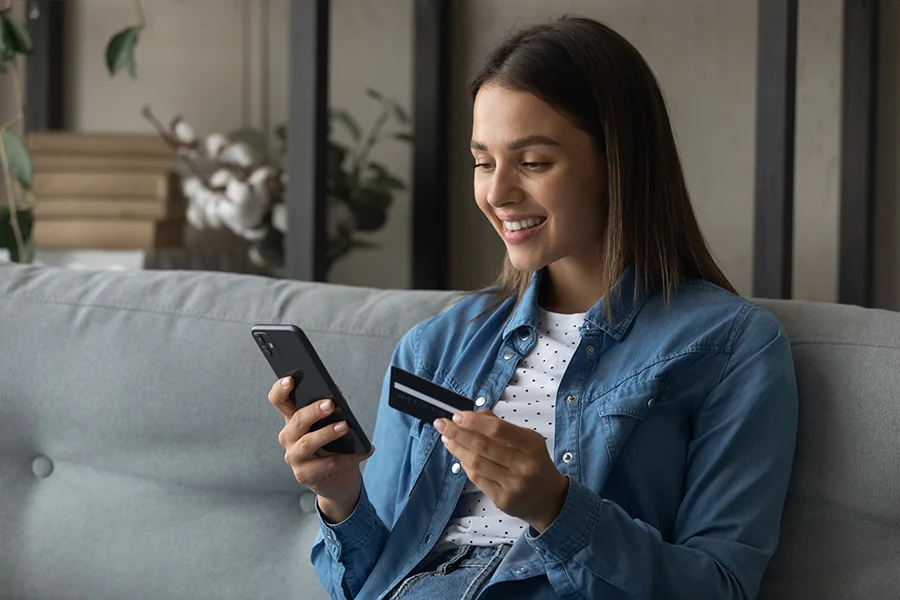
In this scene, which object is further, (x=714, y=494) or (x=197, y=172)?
(x=197, y=172)

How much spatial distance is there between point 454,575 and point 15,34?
1.31m

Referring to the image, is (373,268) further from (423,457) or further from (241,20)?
(423,457)

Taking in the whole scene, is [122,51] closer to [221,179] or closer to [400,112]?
[221,179]

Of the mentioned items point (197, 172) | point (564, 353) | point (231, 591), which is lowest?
point (231, 591)

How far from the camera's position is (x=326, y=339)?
1.40m

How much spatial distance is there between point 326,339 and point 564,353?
356mm

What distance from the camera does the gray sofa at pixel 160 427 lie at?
140 centimetres

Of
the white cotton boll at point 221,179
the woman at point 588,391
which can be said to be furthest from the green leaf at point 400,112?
the woman at point 588,391

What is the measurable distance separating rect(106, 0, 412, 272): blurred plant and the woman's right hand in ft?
3.50

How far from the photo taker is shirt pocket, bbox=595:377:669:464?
1072mm

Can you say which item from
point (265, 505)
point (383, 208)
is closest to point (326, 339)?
point (265, 505)

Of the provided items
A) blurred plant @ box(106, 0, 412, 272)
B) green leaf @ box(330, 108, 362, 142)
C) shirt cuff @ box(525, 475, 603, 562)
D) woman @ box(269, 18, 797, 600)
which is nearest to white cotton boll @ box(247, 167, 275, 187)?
blurred plant @ box(106, 0, 412, 272)

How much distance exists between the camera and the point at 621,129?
1.13 meters

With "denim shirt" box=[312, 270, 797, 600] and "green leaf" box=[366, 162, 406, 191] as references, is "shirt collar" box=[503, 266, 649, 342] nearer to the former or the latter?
"denim shirt" box=[312, 270, 797, 600]
